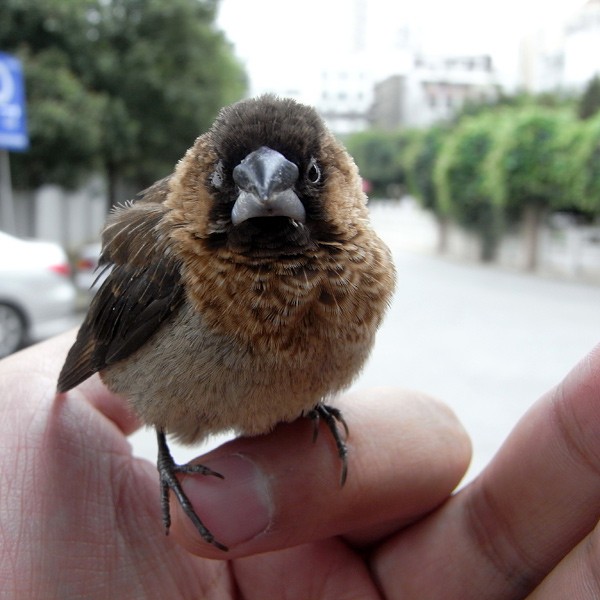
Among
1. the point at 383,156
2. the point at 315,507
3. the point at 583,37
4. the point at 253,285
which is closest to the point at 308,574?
the point at 315,507

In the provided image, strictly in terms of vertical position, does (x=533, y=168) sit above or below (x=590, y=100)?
below

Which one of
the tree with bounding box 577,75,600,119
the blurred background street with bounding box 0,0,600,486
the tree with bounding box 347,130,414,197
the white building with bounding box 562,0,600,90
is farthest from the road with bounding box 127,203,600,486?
the tree with bounding box 347,130,414,197

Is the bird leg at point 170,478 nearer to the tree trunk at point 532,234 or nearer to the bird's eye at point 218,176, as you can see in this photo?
the bird's eye at point 218,176

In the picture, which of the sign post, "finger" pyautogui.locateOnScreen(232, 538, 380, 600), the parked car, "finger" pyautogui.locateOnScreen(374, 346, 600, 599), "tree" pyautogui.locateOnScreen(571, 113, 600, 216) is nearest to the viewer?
"finger" pyautogui.locateOnScreen(374, 346, 600, 599)

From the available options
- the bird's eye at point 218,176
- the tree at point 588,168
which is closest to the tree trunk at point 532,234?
the tree at point 588,168

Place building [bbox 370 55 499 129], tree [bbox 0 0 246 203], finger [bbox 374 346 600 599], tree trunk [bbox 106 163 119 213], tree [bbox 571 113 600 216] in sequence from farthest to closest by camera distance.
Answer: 1. tree trunk [bbox 106 163 119 213]
2. building [bbox 370 55 499 129]
3. tree [bbox 571 113 600 216]
4. tree [bbox 0 0 246 203]
5. finger [bbox 374 346 600 599]

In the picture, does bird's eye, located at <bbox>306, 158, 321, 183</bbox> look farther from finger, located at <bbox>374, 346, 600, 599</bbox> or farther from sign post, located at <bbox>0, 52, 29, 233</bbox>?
sign post, located at <bbox>0, 52, 29, 233</bbox>

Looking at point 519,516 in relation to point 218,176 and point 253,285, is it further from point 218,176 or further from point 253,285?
point 218,176
